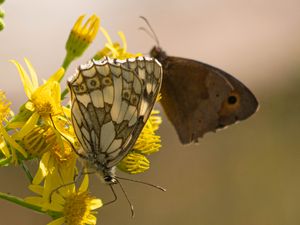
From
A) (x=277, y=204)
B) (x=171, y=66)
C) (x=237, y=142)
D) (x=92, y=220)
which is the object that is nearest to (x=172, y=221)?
(x=277, y=204)

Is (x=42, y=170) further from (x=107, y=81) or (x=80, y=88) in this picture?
(x=107, y=81)

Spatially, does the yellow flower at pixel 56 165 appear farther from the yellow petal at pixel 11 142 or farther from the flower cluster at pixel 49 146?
the yellow petal at pixel 11 142

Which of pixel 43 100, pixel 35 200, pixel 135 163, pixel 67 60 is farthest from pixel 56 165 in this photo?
pixel 67 60

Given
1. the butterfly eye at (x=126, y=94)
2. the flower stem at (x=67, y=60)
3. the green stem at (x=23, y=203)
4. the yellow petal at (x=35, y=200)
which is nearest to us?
the green stem at (x=23, y=203)

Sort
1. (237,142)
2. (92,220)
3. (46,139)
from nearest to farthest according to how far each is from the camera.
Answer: (46,139), (92,220), (237,142)

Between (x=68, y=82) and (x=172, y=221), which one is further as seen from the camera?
(x=172, y=221)

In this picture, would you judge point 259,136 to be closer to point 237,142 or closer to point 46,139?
point 237,142

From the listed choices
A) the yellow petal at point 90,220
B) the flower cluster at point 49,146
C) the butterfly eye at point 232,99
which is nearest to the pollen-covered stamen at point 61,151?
the flower cluster at point 49,146
